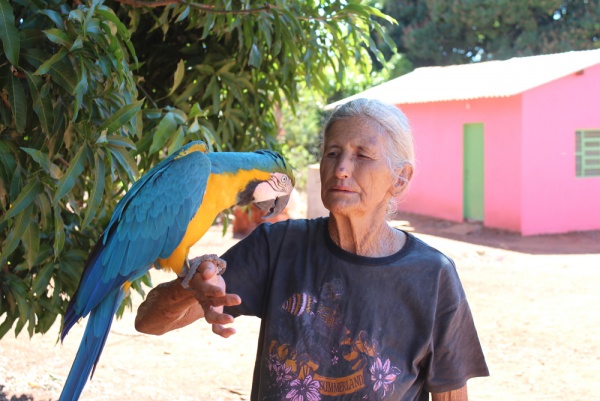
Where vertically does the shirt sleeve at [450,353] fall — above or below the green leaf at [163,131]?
below

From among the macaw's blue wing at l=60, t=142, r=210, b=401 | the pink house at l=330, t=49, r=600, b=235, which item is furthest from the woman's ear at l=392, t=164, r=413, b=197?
the pink house at l=330, t=49, r=600, b=235

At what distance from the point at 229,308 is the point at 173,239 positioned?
0.33 metres

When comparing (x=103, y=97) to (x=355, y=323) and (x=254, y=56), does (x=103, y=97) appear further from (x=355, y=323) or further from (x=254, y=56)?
(x=355, y=323)

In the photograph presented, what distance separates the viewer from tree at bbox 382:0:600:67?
66.3 feet

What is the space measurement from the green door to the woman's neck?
11.3m

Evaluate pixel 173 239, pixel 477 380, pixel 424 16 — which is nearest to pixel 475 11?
pixel 424 16

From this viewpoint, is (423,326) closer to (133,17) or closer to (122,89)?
(122,89)

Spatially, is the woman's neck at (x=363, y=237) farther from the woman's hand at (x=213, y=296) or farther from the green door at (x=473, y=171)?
the green door at (x=473, y=171)

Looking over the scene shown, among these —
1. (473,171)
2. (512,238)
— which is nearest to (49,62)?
(512,238)

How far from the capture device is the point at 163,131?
243 centimetres

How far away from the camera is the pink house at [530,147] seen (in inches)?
453

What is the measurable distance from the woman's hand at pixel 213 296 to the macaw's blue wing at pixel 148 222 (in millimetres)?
369

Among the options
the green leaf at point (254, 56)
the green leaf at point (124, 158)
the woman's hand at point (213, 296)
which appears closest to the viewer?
the woman's hand at point (213, 296)

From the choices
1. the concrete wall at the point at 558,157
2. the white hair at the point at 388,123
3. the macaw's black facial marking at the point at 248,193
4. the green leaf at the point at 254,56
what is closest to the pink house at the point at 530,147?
the concrete wall at the point at 558,157
